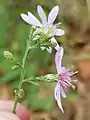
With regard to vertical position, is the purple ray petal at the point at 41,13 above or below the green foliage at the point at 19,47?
below

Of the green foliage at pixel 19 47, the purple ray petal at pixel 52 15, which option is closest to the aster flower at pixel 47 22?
the purple ray petal at pixel 52 15

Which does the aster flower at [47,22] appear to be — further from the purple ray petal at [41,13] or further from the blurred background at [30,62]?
the blurred background at [30,62]

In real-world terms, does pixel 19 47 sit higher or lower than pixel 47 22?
higher

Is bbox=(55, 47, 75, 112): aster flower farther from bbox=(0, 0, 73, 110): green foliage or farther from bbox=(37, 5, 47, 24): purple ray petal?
bbox=(0, 0, 73, 110): green foliage

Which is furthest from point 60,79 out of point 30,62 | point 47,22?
point 30,62

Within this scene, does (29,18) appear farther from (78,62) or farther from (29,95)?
(78,62)

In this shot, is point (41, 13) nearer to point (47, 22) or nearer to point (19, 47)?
point (47, 22)

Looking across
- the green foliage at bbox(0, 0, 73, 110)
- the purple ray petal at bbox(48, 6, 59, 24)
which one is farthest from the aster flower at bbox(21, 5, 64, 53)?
the green foliage at bbox(0, 0, 73, 110)

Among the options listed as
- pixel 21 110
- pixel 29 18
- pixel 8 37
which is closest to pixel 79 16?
pixel 8 37

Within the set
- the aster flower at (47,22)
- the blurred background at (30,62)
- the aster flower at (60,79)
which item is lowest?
the aster flower at (60,79)

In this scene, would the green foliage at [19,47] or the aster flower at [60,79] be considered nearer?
the aster flower at [60,79]

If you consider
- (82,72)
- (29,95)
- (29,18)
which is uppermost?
(82,72)
